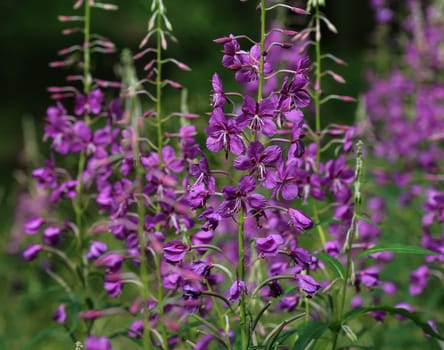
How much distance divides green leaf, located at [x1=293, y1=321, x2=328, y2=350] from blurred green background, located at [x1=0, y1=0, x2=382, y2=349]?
24.6 ft

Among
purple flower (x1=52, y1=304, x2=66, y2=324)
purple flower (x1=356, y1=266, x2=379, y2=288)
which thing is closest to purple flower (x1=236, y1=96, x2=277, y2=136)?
purple flower (x1=356, y1=266, x2=379, y2=288)

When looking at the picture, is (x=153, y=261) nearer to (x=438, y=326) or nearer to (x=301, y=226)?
(x=301, y=226)

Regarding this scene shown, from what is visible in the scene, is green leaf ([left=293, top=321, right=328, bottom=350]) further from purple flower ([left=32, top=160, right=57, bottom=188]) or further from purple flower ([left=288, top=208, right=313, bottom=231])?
purple flower ([left=32, top=160, right=57, bottom=188])

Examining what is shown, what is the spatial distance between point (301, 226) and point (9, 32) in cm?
1374

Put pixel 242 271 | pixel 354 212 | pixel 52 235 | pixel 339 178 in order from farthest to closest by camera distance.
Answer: pixel 52 235 < pixel 339 178 < pixel 354 212 < pixel 242 271

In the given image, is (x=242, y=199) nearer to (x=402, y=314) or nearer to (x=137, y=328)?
(x=402, y=314)

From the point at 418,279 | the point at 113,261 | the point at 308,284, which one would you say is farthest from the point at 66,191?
the point at 418,279

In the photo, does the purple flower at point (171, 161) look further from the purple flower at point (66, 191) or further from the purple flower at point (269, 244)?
the purple flower at point (269, 244)

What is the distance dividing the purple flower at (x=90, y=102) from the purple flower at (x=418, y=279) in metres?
1.58

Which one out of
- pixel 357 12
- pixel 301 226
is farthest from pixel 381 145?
pixel 357 12

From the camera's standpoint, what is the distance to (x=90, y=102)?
3.36 m

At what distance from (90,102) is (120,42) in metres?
14.3

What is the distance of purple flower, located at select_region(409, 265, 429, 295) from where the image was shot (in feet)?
11.7

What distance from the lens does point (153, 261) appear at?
304cm
